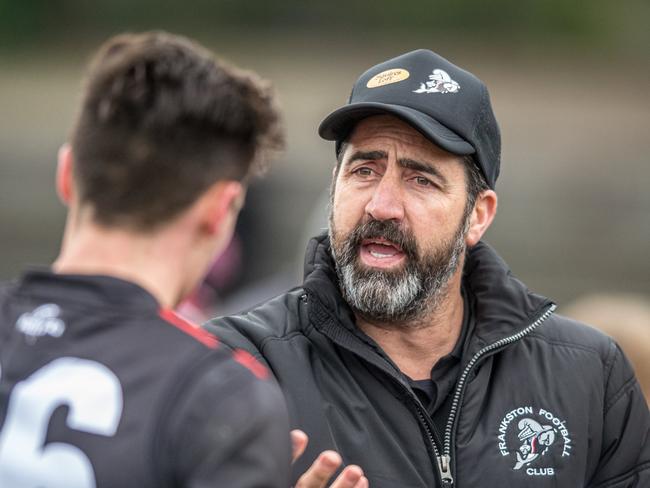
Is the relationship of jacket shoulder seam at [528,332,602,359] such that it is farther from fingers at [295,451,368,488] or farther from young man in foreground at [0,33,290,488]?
young man in foreground at [0,33,290,488]

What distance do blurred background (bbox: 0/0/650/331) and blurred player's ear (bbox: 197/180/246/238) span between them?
6576 millimetres

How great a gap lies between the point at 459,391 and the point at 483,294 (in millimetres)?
433

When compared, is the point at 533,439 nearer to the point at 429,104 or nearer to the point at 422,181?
the point at 422,181

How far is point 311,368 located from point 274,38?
15.1m

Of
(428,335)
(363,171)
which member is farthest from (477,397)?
(363,171)

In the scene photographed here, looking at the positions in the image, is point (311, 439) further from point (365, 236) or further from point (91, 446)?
point (91, 446)

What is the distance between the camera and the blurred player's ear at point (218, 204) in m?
2.25

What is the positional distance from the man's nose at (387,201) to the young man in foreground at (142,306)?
1.18 metres

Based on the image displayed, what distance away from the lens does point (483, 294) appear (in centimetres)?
369

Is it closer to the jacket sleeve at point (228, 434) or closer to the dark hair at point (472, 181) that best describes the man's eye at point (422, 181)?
the dark hair at point (472, 181)

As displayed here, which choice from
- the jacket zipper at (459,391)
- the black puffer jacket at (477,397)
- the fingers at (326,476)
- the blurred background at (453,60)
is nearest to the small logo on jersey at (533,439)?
the black puffer jacket at (477,397)

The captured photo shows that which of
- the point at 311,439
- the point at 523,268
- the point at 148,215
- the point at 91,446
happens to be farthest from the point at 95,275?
the point at 523,268

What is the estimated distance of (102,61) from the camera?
227cm

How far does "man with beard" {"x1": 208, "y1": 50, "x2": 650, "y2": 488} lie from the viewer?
10.7 feet
